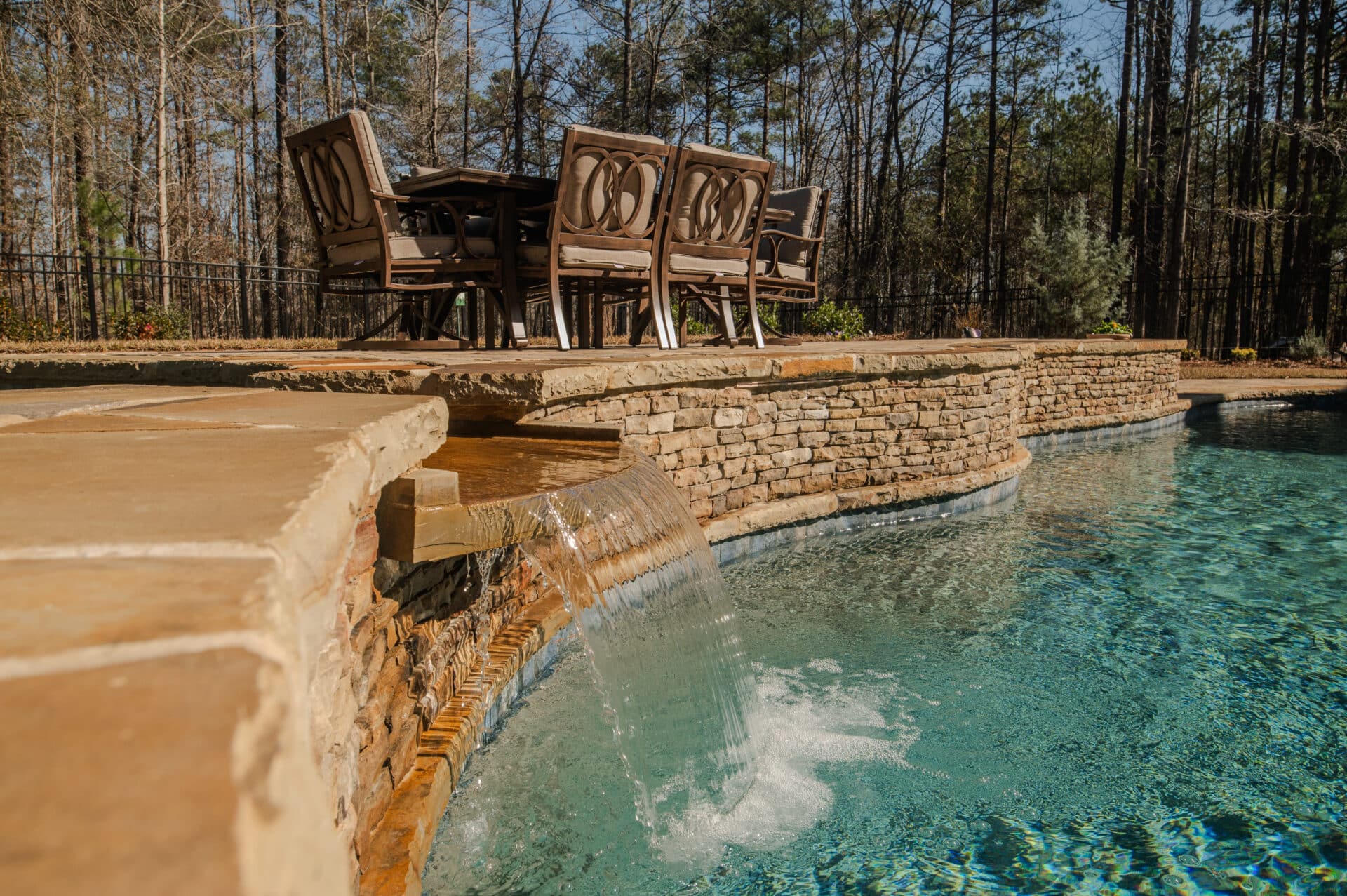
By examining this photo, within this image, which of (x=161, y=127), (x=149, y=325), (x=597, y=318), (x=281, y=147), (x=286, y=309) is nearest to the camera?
(x=597, y=318)

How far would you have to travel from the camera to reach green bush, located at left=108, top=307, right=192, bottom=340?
363 inches

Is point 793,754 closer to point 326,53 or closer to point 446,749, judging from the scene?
→ point 446,749

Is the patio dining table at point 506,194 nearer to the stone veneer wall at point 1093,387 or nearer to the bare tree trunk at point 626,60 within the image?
the stone veneer wall at point 1093,387

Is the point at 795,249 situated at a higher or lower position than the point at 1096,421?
higher

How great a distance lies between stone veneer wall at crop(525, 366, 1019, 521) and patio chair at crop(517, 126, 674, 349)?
3.90 ft

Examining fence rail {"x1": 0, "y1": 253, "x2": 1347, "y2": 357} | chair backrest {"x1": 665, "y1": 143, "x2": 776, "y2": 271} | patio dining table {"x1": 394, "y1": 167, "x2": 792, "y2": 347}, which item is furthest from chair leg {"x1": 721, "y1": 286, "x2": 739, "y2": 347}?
fence rail {"x1": 0, "y1": 253, "x2": 1347, "y2": 357}

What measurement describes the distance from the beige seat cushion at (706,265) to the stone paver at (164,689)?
4757 mm

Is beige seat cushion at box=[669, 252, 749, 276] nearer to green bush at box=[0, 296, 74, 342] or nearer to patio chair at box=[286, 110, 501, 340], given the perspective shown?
patio chair at box=[286, 110, 501, 340]

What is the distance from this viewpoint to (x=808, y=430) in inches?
185

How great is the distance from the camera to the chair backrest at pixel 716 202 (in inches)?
201

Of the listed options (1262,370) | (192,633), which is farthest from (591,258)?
(1262,370)

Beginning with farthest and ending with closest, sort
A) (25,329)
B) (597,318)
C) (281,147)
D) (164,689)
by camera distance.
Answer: (281,147) < (25,329) < (597,318) < (164,689)

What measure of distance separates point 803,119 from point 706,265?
61.2ft

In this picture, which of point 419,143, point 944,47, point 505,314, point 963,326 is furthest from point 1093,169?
point 505,314
